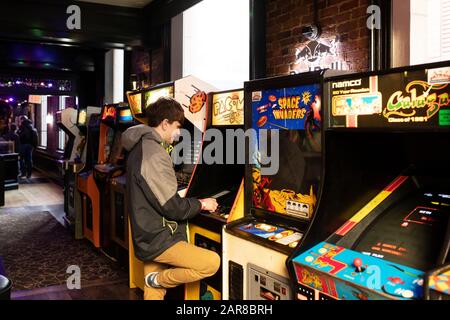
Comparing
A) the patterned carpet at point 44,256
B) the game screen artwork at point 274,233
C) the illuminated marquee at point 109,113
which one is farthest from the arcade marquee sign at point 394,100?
the illuminated marquee at point 109,113

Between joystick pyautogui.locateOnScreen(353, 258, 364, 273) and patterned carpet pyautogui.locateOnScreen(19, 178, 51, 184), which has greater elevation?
joystick pyautogui.locateOnScreen(353, 258, 364, 273)

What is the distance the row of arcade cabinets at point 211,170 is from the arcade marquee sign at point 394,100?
892 millimetres

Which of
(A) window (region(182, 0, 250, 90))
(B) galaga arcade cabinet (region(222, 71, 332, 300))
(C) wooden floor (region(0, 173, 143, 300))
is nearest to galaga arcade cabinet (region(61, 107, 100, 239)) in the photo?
(C) wooden floor (region(0, 173, 143, 300))

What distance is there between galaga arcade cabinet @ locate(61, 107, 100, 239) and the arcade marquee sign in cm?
457

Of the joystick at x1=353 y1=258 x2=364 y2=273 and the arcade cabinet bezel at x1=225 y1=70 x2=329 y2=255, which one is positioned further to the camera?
the arcade cabinet bezel at x1=225 y1=70 x2=329 y2=255

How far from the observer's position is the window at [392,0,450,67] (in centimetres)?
292

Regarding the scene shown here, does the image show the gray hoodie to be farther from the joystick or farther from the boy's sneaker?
the joystick

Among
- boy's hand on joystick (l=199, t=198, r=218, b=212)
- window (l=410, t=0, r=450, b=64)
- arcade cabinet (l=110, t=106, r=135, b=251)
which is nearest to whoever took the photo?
boy's hand on joystick (l=199, t=198, r=218, b=212)

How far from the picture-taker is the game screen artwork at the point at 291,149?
6.91 feet

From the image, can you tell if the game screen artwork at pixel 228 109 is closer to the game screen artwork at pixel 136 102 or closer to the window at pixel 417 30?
the window at pixel 417 30

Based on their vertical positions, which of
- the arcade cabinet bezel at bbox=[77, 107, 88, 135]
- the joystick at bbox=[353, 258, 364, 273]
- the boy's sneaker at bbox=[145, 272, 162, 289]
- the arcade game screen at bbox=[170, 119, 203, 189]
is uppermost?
the arcade cabinet bezel at bbox=[77, 107, 88, 135]

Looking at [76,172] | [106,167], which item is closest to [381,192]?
[106,167]

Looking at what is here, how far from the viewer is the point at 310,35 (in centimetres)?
354
